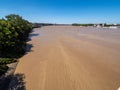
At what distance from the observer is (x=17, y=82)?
979cm

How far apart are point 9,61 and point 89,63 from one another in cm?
764

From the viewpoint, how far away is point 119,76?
413 inches

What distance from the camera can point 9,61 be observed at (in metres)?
14.7

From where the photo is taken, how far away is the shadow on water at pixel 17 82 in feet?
29.4

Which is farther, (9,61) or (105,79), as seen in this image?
(9,61)

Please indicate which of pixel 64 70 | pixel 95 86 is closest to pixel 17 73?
pixel 64 70

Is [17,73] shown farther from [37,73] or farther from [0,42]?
[0,42]

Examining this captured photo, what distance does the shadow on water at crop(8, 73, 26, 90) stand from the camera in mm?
8974

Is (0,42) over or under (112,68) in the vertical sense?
over

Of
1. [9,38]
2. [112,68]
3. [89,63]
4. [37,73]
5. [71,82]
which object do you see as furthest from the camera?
[9,38]

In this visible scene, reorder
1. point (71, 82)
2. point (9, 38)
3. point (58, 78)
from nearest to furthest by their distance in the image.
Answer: point (71, 82), point (58, 78), point (9, 38)

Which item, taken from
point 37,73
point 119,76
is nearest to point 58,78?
point 37,73

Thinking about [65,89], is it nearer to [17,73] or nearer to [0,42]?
[17,73]

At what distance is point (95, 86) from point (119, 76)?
8.80 feet
